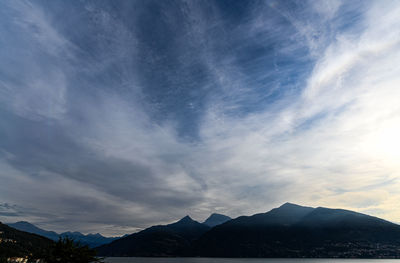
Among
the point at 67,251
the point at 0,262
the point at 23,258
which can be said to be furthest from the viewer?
the point at 23,258

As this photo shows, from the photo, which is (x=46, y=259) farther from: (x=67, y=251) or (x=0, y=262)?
(x=0, y=262)

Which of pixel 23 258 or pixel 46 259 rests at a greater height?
pixel 23 258

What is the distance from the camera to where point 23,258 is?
15588 centimetres

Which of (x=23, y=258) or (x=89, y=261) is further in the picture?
(x=23, y=258)

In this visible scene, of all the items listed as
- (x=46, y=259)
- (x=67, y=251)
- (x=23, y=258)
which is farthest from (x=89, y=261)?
(x=23, y=258)

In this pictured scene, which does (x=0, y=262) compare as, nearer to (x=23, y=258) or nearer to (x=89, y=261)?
(x=89, y=261)

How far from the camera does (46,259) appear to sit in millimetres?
39500

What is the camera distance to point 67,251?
39.1 m

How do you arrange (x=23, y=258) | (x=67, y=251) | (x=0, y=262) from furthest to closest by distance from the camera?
(x=23, y=258), (x=0, y=262), (x=67, y=251)

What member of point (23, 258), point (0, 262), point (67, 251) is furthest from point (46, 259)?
point (23, 258)

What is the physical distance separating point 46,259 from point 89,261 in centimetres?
626

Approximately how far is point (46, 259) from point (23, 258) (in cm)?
15274

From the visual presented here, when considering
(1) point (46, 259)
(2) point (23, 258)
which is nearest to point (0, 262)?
(1) point (46, 259)

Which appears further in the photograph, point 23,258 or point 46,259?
point 23,258
